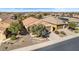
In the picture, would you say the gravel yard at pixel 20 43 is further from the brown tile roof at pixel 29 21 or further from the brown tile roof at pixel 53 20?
the brown tile roof at pixel 53 20

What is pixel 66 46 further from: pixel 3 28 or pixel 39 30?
pixel 3 28

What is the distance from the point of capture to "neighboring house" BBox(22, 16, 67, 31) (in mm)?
3490

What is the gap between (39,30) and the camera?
348cm

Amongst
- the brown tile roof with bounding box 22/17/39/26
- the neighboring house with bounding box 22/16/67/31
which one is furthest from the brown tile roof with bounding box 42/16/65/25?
the brown tile roof with bounding box 22/17/39/26

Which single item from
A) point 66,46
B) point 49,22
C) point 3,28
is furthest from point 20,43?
point 66,46

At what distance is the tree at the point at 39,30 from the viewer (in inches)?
137

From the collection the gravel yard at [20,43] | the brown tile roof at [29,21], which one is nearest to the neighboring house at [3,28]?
the gravel yard at [20,43]
